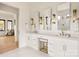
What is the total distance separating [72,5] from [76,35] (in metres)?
1.08

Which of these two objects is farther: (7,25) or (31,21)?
(7,25)

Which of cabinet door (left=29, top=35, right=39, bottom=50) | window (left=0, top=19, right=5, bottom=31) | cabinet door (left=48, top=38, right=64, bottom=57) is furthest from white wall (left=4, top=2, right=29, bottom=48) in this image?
window (left=0, top=19, right=5, bottom=31)

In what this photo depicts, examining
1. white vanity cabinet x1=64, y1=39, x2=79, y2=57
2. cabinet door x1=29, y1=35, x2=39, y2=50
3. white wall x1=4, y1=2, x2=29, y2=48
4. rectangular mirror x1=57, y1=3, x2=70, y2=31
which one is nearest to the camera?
white vanity cabinet x1=64, y1=39, x2=79, y2=57

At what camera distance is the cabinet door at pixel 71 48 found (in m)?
2.78

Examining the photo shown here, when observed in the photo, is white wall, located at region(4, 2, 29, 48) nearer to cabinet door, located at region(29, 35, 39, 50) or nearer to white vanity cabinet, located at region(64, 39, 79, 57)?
cabinet door, located at region(29, 35, 39, 50)

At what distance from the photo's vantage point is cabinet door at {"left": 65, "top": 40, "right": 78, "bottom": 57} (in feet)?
9.12

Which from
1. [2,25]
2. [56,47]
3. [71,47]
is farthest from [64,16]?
[2,25]

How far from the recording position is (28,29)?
561 centimetres

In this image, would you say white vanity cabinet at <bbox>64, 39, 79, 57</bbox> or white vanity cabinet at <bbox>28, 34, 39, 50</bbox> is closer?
white vanity cabinet at <bbox>64, 39, 79, 57</bbox>

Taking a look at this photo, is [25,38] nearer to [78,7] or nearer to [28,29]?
[28,29]

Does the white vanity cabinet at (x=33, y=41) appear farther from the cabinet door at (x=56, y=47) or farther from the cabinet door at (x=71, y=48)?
the cabinet door at (x=71, y=48)

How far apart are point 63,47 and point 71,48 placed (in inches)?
12.4

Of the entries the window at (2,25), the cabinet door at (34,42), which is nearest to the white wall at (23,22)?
the cabinet door at (34,42)

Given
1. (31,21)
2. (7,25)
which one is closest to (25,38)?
(31,21)
